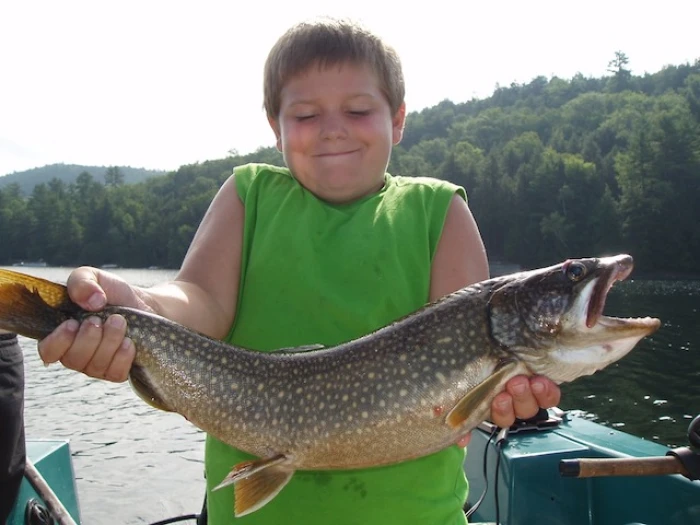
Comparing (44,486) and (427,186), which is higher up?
(427,186)

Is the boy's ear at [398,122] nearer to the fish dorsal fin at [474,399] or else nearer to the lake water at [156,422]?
the fish dorsal fin at [474,399]

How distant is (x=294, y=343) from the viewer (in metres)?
3.28

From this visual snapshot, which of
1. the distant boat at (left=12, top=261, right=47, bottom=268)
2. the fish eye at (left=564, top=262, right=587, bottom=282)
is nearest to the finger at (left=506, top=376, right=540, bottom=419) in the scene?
the fish eye at (left=564, top=262, right=587, bottom=282)

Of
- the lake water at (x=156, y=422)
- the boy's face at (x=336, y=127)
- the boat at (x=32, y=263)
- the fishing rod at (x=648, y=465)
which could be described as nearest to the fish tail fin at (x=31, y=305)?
the boy's face at (x=336, y=127)

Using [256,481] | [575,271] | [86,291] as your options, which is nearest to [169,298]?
[86,291]

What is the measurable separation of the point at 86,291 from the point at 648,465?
3.06 m

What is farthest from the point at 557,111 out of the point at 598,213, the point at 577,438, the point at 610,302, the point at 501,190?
the point at 577,438

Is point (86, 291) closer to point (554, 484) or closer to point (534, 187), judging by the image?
point (554, 484)

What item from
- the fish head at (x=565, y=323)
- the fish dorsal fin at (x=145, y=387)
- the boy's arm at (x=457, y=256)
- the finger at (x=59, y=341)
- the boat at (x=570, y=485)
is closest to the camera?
the finger at (x=59, y=341)

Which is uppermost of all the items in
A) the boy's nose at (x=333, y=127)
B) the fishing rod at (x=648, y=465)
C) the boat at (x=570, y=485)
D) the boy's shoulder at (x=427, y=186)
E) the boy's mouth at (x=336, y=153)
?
the boy's nose at (x=333, y=127)

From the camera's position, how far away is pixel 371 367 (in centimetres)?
300

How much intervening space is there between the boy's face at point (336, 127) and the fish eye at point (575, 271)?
114 cm

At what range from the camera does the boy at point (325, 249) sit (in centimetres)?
305

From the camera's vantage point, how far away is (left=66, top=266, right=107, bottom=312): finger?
2.83 meters
